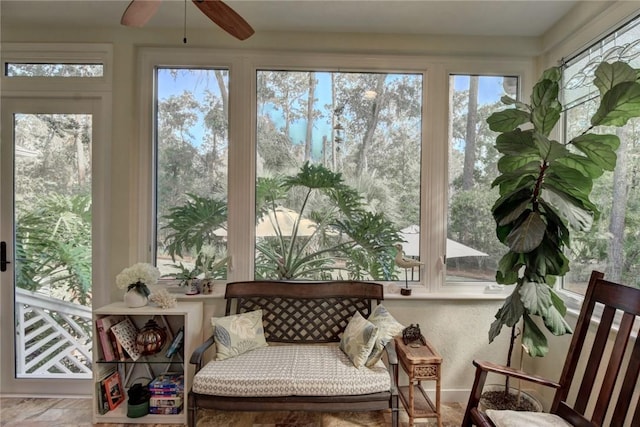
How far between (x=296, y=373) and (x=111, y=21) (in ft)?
9.52

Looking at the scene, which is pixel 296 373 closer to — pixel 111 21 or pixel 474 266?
pixel 474 266

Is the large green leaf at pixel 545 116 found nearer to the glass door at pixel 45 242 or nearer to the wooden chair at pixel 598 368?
the wooden chair at pixel 598 368

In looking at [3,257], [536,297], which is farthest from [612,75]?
[3,257]

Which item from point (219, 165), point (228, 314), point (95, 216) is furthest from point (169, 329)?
point (219, 165)

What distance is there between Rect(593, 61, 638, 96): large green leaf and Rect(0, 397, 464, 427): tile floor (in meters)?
2.26

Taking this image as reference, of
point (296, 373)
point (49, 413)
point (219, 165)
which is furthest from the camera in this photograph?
point (219, 165)

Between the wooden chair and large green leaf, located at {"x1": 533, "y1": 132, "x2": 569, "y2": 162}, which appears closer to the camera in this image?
the wooden chair

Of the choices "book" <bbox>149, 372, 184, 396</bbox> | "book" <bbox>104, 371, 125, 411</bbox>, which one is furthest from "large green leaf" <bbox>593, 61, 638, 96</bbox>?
"book" <bbox>104, 371, 125, 411</bbox>

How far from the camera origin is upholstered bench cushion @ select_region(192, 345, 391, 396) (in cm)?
190

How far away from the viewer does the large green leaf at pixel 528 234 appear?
5.50 feet

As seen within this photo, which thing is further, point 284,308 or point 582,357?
point 284,308

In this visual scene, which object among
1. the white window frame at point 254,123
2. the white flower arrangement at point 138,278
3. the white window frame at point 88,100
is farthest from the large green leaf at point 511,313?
the white window frame at point 88,100

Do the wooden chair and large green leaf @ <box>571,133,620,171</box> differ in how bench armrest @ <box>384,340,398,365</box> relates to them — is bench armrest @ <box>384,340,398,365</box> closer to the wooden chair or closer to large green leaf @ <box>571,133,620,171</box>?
the wooden chair

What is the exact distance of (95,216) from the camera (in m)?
2.51
